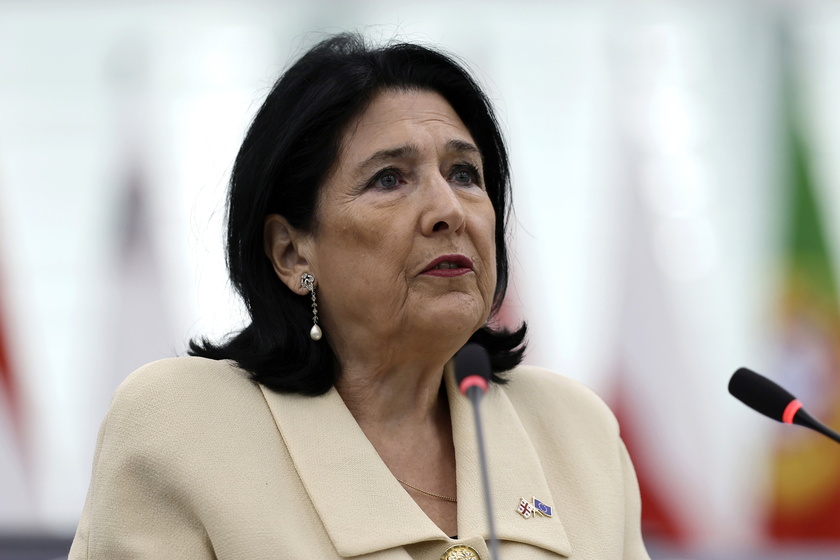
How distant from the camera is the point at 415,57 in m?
2.58

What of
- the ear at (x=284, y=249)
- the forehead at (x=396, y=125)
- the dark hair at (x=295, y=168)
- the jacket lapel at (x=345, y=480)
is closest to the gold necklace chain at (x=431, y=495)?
the jacket lapel at (x=345, y=480)

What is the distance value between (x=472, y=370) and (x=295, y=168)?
905 millimetres

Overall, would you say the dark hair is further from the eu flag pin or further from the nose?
the eu flag pin

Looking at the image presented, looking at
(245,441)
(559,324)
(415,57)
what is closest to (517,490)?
(245,441)

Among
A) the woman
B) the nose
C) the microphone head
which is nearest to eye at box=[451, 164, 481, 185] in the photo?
the woman

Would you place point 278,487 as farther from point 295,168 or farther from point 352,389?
point 295,168

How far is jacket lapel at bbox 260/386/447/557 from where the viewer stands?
211cm

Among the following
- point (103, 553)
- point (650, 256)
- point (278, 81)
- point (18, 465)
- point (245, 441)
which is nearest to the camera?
point (103, 553)

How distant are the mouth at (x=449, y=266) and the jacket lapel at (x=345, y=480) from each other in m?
0.38

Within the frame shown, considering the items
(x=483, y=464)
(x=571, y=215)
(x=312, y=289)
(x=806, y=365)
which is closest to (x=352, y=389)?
(x=312, y=289)

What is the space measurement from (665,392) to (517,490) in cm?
243

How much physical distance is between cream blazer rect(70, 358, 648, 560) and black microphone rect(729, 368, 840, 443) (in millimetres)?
530

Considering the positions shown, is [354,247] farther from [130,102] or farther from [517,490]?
[130,102]

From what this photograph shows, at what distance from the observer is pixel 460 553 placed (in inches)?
84.5
